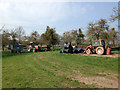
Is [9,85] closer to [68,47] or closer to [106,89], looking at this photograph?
[106,89]

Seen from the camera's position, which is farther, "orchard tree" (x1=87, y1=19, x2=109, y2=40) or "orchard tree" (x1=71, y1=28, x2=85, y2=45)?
"orchard tree" (x1=71, y1=28, x2=85, y2=45)

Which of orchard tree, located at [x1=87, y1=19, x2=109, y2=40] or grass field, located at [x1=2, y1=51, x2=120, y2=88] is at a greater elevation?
orchard tree, located at [x1=87, y1=19, x2=109, y2=40]

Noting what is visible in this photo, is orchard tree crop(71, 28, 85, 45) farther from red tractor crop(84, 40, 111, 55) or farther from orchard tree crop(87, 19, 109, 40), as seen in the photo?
red tractor crop(84, 40, 111, 55)

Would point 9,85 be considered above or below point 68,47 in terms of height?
below

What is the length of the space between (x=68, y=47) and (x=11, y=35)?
1954 centimetres

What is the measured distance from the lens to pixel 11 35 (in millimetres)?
27859

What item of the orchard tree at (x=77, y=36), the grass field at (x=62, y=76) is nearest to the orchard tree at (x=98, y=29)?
the orchard tree at (x=77, y=36)

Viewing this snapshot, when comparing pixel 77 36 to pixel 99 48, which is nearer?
pixel 99 48

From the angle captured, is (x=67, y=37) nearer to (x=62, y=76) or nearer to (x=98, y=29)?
(x=98, y=29)

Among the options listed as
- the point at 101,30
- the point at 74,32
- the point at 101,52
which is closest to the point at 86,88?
the point at 101,52

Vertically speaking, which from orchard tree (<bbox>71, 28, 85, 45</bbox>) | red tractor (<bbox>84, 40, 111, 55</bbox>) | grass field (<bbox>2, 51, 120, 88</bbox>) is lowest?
grass field (<bbox>2, 51, 120, 88</bbox>)

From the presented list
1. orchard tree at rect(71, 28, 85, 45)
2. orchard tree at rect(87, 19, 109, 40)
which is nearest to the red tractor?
orchard tree at rect(87, 19, 109, 40)

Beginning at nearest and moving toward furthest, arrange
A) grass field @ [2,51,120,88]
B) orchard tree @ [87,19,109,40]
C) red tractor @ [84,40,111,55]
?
1. grass field @ [2,51,120,88]
2. red tractor @ [84,40,111,55]
3. orchard tree @ [87,19,109,40]

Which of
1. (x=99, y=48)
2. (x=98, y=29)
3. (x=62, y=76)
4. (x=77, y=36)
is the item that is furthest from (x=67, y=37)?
(x=62, y=76)
